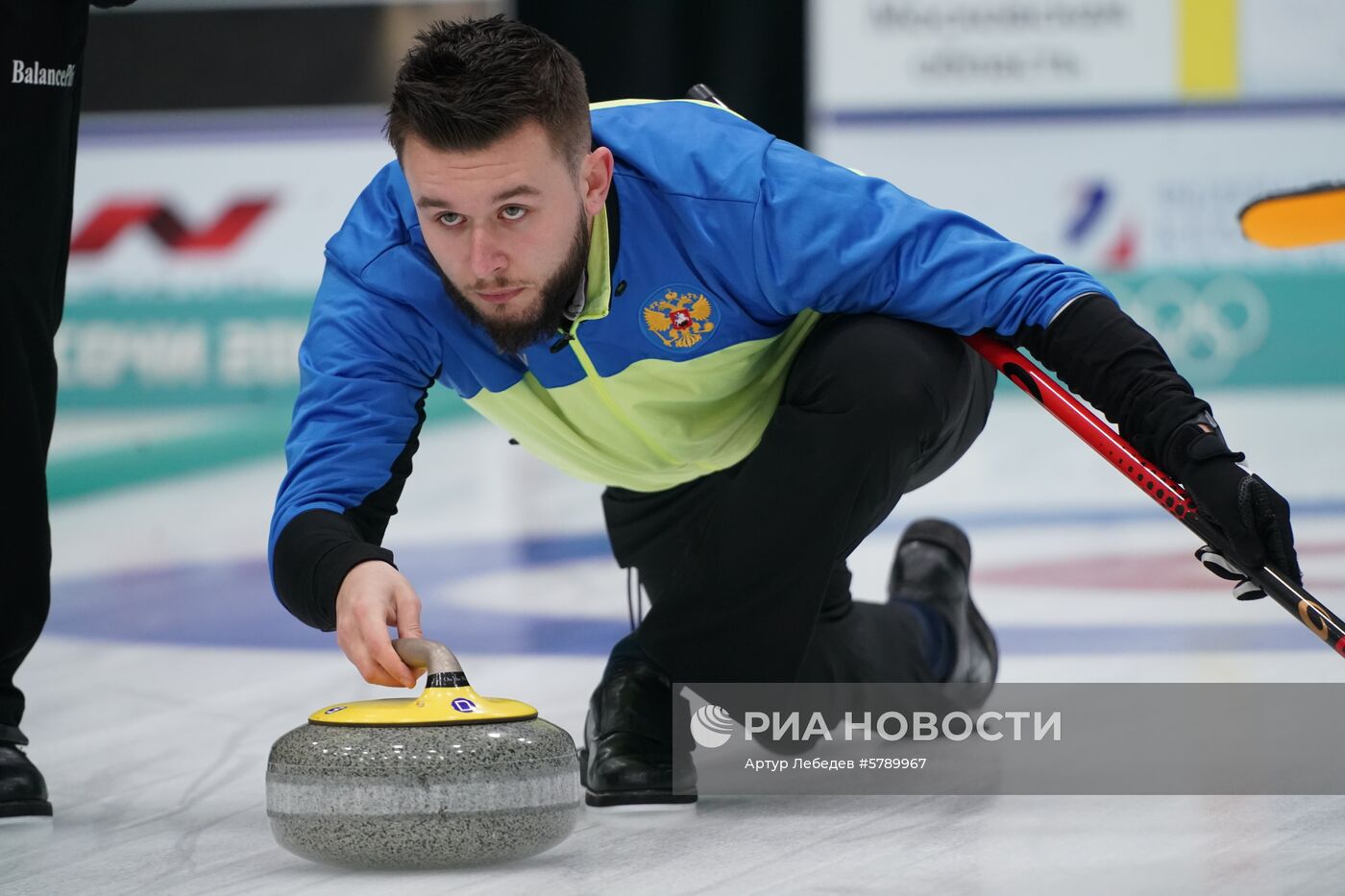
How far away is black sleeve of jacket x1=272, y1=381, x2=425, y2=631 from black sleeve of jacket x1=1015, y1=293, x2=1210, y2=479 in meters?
0.64

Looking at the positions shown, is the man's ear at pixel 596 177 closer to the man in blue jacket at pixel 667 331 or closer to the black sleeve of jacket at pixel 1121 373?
the man in blue jacket at pixel 667 331

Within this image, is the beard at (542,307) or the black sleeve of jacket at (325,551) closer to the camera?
the black sleeve of jacket at (325,551)

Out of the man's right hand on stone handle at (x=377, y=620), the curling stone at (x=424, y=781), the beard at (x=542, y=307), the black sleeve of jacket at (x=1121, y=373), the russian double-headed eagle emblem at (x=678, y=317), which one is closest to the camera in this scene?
the curling stone at (x=424, y=781)

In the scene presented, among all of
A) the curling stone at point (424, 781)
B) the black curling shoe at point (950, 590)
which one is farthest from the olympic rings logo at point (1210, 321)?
the curling stone at point (424, 781)

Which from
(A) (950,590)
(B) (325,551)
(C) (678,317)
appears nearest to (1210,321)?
(A) (950,590)

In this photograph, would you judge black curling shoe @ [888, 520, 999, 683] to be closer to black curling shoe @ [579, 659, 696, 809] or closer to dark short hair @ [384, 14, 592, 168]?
black curling shoe @ [579, 659, 696, 809]

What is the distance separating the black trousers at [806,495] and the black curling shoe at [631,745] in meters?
0.03

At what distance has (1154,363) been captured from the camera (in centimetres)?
160

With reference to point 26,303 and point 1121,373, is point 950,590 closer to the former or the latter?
point 1121,373

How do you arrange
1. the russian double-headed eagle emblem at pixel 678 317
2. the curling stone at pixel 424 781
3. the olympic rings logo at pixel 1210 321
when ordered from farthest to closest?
the olympic rings logo at pixel 1210 321 → the russian double-headed eagle emblem at pixel 678 317 → the curling stone at pixel 424 781

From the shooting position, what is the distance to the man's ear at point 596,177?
5.57 feet

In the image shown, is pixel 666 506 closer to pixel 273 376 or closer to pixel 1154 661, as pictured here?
pixel 1154 661

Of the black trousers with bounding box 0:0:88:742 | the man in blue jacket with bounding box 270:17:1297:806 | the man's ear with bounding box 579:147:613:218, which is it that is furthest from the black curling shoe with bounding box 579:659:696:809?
the black trousers with bounding box 0:0:88:742

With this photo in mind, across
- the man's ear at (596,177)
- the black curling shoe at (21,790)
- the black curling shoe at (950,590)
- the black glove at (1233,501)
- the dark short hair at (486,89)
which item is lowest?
the black curling shoe at (21,790)
